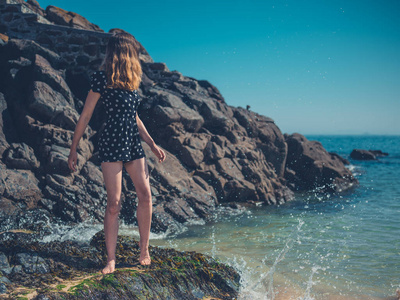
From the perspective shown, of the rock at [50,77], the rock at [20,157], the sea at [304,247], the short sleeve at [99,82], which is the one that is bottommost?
the sea at [304,247]

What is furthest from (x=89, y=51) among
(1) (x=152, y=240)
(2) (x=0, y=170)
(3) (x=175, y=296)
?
(3) (x=175, y=296)

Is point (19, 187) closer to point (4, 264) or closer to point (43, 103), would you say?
point (43, 103)

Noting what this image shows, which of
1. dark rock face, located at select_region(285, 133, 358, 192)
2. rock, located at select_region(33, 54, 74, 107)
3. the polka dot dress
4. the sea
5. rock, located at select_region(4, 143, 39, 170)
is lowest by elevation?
the sea

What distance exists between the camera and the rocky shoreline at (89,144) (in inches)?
290

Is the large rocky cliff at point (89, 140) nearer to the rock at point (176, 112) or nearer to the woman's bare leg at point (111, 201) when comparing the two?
the rock at point (176, 112)

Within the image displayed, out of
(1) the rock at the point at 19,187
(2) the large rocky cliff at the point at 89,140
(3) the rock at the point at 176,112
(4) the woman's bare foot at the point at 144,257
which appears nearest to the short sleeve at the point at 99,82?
(4) the woman's bare foot at the point at 144,257

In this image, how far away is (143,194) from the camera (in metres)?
3.65

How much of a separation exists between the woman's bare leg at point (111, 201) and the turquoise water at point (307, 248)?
67.4 inches

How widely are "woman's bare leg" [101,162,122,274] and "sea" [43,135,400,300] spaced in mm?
1702

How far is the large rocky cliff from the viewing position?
760 cm

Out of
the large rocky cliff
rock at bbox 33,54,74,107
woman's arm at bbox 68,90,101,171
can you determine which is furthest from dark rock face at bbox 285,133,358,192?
woman's arm at bbox 68,90,101,171

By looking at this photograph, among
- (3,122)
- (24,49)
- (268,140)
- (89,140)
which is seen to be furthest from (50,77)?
(268,140)

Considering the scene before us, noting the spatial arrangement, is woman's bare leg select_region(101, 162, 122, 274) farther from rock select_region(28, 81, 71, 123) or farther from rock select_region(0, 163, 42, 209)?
rock select_region(28, 81, 71, 123)

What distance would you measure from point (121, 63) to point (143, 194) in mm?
1478
